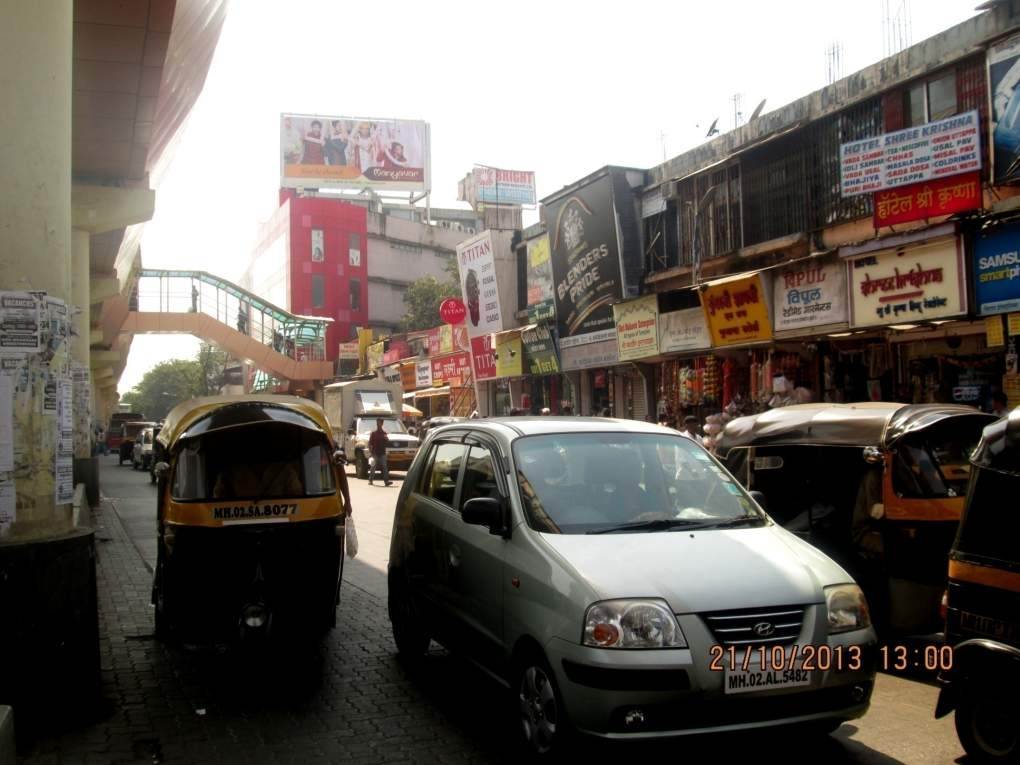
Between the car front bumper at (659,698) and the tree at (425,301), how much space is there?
55066mm

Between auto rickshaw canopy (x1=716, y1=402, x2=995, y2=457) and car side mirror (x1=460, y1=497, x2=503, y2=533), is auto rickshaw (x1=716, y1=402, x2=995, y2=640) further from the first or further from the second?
car side mirror (x1=460, y1=497, x2=503, y2=533)

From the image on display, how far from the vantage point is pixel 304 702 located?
231 inches

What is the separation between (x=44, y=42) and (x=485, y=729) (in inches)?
206

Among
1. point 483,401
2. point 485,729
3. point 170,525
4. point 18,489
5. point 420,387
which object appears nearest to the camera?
point 485,729

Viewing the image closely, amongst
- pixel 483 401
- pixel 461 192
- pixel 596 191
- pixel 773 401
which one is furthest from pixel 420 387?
pixel 461 192

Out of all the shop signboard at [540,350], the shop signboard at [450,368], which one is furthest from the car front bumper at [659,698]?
the shop signboard at [450,368]

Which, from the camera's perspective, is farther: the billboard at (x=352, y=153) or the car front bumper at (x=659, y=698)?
the billboard at (x=352, y=153)

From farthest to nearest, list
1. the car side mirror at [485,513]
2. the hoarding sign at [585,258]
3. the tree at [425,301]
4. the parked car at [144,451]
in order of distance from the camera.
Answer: the tree at [425,301] < the parked car at [144,451] < the hoarding sign at [585,258] < the car side mirror at [485,513]

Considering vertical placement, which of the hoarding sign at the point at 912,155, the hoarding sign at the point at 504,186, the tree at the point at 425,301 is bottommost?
the hoarding sign at the point at 912,155

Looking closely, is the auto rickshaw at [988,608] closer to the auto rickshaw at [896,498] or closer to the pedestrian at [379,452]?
the auto rickshaw at [896,498]

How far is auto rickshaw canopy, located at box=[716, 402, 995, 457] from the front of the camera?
679cm

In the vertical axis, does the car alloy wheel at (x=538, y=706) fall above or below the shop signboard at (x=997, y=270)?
below

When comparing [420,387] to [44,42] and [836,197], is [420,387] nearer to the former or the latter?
[836,197]

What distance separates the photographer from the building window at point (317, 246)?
215ft
